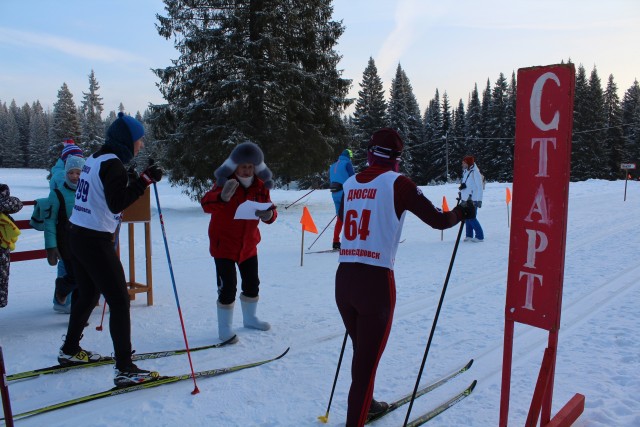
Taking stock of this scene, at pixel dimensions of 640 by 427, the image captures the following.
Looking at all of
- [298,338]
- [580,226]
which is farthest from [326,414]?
[580,226]

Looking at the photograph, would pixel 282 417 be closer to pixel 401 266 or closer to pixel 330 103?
pixel 401 266

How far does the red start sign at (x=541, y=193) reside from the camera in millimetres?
2535

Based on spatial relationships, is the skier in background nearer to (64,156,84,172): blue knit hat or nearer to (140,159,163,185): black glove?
(140,159,163,185): black glove

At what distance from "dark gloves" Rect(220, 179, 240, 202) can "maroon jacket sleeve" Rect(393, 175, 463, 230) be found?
223cm

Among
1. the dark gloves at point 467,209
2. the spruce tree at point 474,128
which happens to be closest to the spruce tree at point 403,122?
the spruce tree at point 474,128

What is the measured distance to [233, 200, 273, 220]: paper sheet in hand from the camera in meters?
4.76

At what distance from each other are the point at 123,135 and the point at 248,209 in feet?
4.81

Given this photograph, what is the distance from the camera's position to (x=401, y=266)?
8.50 metres

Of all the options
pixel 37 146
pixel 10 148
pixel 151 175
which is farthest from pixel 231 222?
pixel 10 148

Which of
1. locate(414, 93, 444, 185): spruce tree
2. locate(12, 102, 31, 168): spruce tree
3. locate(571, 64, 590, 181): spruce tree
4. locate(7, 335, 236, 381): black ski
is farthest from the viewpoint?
locate(12, 102, 31, 168): spruce tree

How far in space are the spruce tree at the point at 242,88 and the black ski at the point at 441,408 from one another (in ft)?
46.1

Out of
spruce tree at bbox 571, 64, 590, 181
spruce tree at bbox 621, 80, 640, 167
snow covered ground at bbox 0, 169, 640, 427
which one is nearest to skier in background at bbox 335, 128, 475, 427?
snow covered ground at bbox 0, 169, 640, 427

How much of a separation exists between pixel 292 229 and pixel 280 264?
463cm

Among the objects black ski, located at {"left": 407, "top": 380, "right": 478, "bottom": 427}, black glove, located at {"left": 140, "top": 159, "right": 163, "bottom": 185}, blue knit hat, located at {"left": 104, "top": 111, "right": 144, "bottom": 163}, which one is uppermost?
blue knit hat, located at {"left": 104, "top": 111, "right": 144, "bottom": 163}
